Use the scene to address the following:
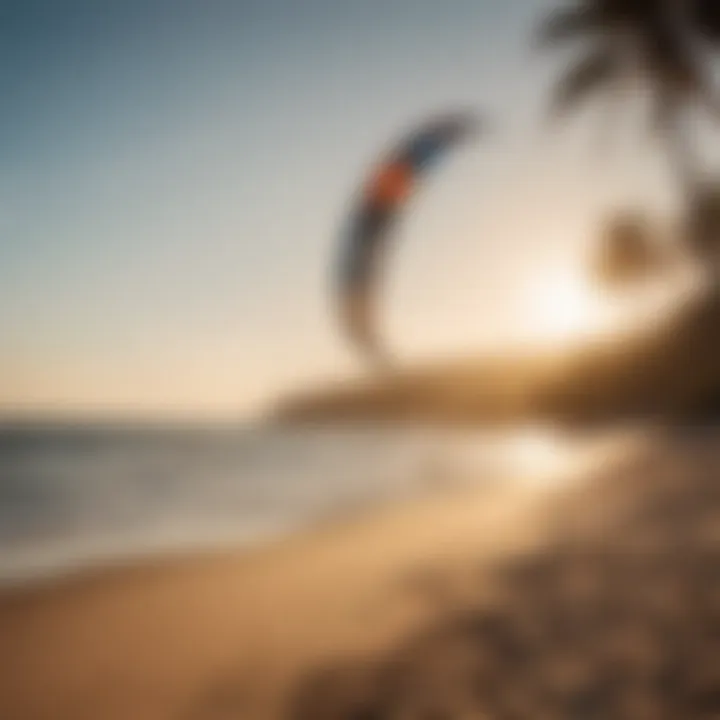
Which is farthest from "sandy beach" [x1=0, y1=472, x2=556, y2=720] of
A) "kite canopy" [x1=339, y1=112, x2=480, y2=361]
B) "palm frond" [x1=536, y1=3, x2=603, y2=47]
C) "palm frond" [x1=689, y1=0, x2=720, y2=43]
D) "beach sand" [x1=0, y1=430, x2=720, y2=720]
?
"palm frond" [x1=689, y1=0, x2=720, y2=43]

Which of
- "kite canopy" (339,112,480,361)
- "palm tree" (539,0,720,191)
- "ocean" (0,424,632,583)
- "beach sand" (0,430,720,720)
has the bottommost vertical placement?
"beach sand" (0,430,720,720)

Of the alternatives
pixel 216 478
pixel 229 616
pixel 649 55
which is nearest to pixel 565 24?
pixel 649 55

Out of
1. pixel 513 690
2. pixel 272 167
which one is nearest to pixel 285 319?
pixel 272 167

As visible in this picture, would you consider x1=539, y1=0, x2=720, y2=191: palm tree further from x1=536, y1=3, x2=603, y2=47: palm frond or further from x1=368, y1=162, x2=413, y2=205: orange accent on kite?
x1=368, y1=162, x2=413, y2=205: orange accent on kite

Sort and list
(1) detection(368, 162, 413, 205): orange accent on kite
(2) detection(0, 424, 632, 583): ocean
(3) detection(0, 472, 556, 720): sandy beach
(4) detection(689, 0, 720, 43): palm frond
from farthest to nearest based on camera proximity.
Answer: (4) detection(689, 0, 720, 43): palm frond
(1) detection(368, 162, 413, 205): orange accent on kite
(2) detection(0, 424, 632, 583): ocean
(3) detection(0, 472, 556, 720): sandy beach

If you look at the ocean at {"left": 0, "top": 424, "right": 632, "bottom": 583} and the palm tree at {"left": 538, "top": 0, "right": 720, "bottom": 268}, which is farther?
the palm tree at {"left": 538, "top": 0, "right": 720, "bottom": 268}

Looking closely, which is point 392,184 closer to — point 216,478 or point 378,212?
point 378,212

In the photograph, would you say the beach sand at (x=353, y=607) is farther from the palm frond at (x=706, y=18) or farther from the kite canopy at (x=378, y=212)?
the palm frond at (x=706, y=18)
